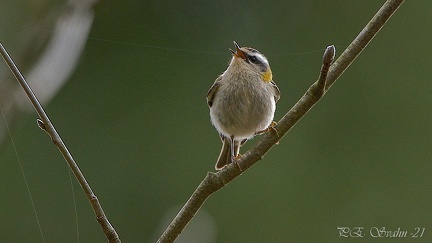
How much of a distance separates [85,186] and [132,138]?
150 inches

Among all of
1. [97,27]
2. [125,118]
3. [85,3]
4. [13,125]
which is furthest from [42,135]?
[13,125]

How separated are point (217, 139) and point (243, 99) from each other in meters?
2.69

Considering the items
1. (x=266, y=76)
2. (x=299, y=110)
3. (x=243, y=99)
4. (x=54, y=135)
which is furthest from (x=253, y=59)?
(x=54, y=135)

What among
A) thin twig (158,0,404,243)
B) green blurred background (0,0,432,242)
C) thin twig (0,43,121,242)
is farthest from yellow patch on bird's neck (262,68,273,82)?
green blurred background (0,0,432,242)

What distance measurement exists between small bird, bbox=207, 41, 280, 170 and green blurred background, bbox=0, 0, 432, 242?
200 cm

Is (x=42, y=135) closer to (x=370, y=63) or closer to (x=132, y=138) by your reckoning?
(x=132, y=138)

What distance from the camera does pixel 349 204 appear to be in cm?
537

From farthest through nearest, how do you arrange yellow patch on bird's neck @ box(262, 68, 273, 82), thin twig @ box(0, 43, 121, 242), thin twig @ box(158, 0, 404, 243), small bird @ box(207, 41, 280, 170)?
yellow patch on bird's neck @ box(262, 68, 273, 82)
small bird @ box(207, 41, 280, 170)
thin twig @ box(158, 0, 404, 243)
thin twig @ box(0, 43, 121, 242)

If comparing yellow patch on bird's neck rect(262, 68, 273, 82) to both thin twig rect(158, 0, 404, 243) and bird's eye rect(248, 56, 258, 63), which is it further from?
thin twig rect(158, 0, 404, 243)

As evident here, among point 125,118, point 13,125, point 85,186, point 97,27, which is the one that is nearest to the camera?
point 13,125

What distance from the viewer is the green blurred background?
210 inches

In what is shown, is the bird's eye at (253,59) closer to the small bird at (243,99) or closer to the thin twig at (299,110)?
the small bird at (243,99)

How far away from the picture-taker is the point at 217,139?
574 centimetres

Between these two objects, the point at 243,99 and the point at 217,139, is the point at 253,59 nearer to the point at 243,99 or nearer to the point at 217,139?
the point at 243,99
